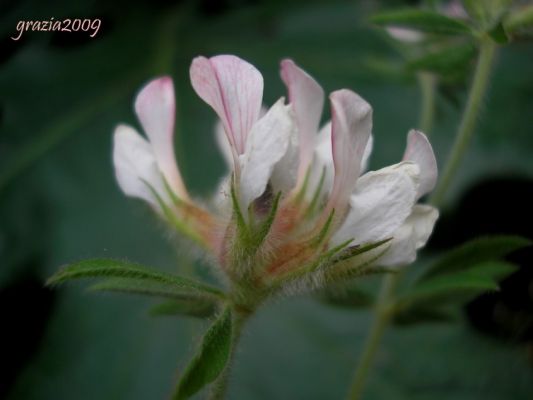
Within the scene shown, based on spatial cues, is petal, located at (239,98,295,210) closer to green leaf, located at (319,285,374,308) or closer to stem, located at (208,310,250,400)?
stem, located at (208,310,250,400)

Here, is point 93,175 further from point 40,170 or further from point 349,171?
point 349,171

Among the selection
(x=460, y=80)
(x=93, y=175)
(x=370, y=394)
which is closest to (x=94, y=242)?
(x=93, y=175)

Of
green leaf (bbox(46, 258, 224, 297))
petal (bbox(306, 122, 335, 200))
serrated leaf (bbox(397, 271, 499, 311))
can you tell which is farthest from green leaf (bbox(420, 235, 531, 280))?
green leaf (bbox(46, 258, 224, 297))

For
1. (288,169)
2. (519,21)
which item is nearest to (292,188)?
(288,169)

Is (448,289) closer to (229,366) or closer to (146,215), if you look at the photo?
(229,366)

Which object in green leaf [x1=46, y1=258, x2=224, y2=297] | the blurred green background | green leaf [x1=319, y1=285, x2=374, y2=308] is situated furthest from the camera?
the blurred green background
